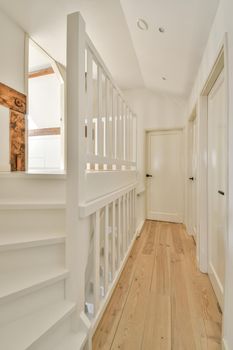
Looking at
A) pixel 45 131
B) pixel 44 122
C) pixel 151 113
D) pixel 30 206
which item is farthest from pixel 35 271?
pixel 44 122

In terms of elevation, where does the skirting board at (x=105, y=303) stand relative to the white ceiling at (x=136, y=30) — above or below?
below

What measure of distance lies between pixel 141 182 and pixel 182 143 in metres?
1.16

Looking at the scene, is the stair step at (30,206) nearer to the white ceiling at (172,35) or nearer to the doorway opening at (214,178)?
the doorway opening at (214,178)

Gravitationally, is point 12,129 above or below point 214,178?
above

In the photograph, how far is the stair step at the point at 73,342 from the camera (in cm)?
99

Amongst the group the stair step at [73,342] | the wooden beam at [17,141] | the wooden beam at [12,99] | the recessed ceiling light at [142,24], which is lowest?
the stair step at [73,342]

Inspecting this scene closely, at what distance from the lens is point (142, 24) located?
80.5 inches

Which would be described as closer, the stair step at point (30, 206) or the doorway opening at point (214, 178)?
the stair step at point (30, 206)

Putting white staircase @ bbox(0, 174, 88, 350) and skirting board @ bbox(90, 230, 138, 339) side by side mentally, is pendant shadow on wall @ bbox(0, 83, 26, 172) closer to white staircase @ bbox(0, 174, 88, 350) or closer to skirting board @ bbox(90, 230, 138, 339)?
white staircase @ bbox(0, 174, 88, 350)

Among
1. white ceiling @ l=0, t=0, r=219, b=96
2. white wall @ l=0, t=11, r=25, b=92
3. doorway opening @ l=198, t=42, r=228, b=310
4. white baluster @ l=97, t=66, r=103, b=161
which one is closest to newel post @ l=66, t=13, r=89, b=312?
white baluster @ l=97, t=66, r=103, b=161

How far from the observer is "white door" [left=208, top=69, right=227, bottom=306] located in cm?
152

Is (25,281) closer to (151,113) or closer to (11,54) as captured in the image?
(11,54)

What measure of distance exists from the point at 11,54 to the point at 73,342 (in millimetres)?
3104

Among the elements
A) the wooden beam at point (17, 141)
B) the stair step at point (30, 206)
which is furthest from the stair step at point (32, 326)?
the wooden beam at point (17, 141)
